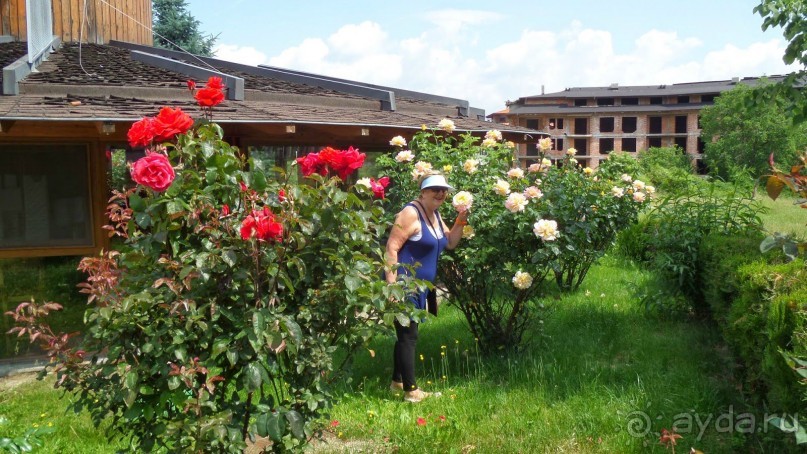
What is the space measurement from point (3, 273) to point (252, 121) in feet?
9.66

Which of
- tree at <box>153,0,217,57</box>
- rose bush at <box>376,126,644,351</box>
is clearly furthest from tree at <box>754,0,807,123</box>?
tree at <box>153,0,217,57</box>

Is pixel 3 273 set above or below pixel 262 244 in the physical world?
below

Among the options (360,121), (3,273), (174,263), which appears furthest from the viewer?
(360,121)

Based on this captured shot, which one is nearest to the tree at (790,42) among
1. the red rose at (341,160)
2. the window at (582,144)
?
the red rose at (341,160)

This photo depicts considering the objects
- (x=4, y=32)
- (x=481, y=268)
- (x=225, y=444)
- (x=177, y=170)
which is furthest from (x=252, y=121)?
(x=4, y=32)

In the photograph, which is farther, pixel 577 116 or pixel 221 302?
pixel 577 116

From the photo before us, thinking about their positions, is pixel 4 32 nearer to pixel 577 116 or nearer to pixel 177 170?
pixel 177 170

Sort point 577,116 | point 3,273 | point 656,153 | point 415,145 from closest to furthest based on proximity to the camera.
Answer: point 415,145
point 3,273
point 656,153
point 577,116

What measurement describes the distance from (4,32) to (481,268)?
8.88 m

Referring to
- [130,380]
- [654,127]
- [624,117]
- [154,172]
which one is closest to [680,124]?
[654,127]

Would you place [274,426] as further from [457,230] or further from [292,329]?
[457,230]

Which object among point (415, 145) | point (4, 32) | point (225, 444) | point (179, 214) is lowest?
point (225, 444)

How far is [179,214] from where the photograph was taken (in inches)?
104

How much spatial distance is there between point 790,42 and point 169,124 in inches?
224
